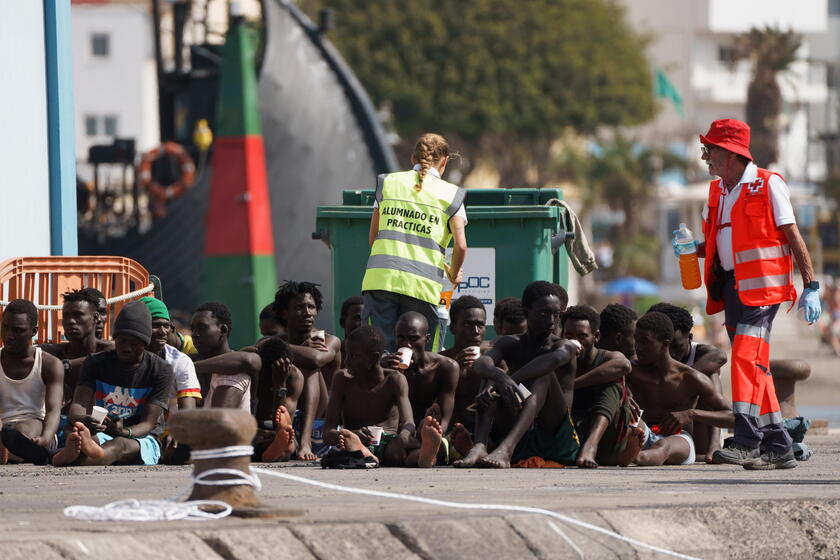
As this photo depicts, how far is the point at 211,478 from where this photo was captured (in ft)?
22.2

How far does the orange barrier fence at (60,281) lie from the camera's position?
465 inches

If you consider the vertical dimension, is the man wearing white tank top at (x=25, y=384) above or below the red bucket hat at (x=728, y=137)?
below

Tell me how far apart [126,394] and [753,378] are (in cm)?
334

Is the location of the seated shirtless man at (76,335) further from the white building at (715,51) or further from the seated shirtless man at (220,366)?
the white building at (715,51)

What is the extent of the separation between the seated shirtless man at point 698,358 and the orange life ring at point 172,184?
72.1 feet

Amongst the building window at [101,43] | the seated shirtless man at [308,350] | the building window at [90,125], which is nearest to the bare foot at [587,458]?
the seated shirtless man at [308,350]

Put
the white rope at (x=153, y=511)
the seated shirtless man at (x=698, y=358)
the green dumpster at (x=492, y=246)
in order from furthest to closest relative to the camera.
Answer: the green dumpster at (x=492, y=246) → the seated shirtless man at (x=698, y=358) → the white rope at (x=153, y=511)

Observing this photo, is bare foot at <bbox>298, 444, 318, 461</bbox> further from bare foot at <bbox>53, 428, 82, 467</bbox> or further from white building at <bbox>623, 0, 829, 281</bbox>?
white building at <bbox>623, 0, 829, 281</bbox>

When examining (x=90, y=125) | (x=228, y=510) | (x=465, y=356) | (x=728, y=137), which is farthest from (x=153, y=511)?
(x=90, y=125)

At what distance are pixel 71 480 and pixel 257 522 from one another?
2.49 m

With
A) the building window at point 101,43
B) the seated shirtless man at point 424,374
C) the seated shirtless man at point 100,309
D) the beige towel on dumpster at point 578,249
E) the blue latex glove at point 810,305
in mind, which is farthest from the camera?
the building window at point 101,43

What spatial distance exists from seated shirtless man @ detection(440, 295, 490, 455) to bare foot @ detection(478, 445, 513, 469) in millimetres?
325

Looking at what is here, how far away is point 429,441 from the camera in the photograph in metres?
9.59

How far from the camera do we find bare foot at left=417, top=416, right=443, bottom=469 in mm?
9531
